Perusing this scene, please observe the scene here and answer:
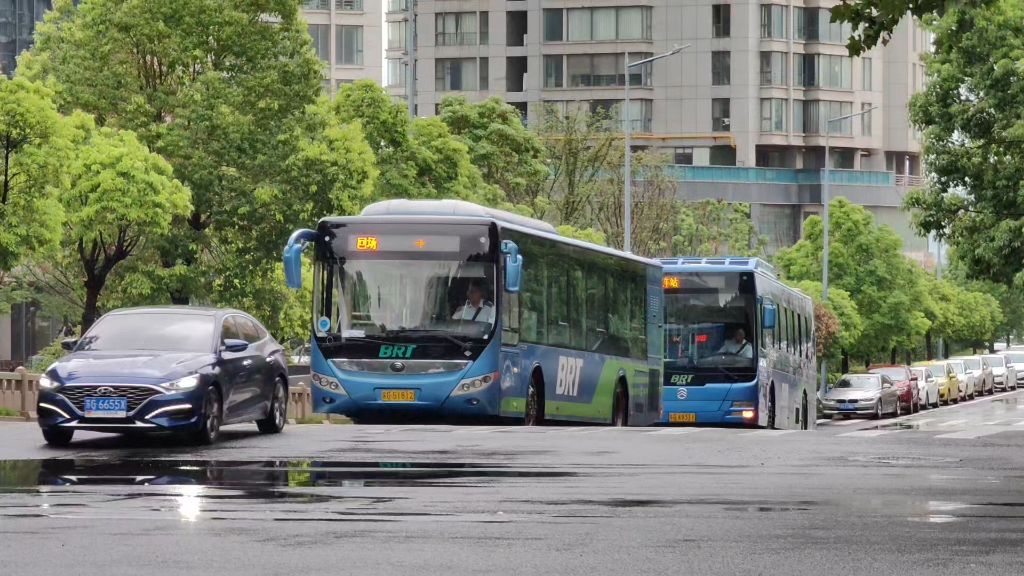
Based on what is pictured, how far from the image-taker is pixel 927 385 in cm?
6397

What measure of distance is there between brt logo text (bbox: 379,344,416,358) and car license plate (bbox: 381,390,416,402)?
1.52ft

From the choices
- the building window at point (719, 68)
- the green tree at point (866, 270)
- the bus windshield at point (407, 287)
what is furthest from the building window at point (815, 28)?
the bus windshield at point (407, 287)

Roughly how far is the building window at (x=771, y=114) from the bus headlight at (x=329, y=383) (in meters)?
76.5

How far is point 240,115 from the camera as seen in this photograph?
41000 millimetres

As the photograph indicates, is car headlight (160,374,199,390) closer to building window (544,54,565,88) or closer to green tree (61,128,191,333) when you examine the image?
green tree (61,128,191,333)

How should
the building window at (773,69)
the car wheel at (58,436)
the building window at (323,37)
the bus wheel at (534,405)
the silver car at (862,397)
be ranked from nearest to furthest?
the car wheel at (58,436)
the bus wheel at (534,405)
the silver car at (862,397)
the building window at (773,69)
the building window at (323,37)

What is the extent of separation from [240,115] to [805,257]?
40337 mm

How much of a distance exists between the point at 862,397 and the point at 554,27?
153 feet

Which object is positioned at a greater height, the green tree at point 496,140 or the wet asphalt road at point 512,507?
the green tree at point 496,140

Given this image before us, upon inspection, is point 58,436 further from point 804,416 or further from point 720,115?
point 720,115

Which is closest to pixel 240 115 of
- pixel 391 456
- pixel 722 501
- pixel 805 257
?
pixel 391 456

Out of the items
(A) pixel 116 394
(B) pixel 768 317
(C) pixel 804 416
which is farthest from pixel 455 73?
(A) pixel 116 394

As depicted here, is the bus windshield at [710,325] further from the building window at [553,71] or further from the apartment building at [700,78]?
the building window at [553,71]

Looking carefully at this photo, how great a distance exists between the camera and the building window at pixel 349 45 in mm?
103625
